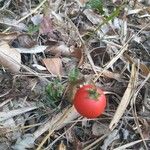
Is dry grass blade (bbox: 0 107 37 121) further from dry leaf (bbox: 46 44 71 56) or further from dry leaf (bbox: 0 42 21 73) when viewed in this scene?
dry leaf (bbox: 46 44 71 56)

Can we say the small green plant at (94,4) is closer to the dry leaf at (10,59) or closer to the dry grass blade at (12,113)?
the dry leaf at (10,59)

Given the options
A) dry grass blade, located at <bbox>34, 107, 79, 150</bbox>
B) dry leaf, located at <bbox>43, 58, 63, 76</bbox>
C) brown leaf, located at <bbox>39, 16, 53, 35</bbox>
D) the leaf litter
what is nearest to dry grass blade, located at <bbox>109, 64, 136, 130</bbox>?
the leaf litter

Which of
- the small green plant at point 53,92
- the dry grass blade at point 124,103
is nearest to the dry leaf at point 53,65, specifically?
the small green plant at point 53,92

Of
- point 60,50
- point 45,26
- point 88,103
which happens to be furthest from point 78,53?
point 88,103

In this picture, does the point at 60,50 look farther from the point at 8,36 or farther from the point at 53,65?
the point at 8,36

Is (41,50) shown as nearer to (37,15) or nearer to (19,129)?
(37,15)

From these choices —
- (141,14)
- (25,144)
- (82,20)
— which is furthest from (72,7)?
(25,144)
